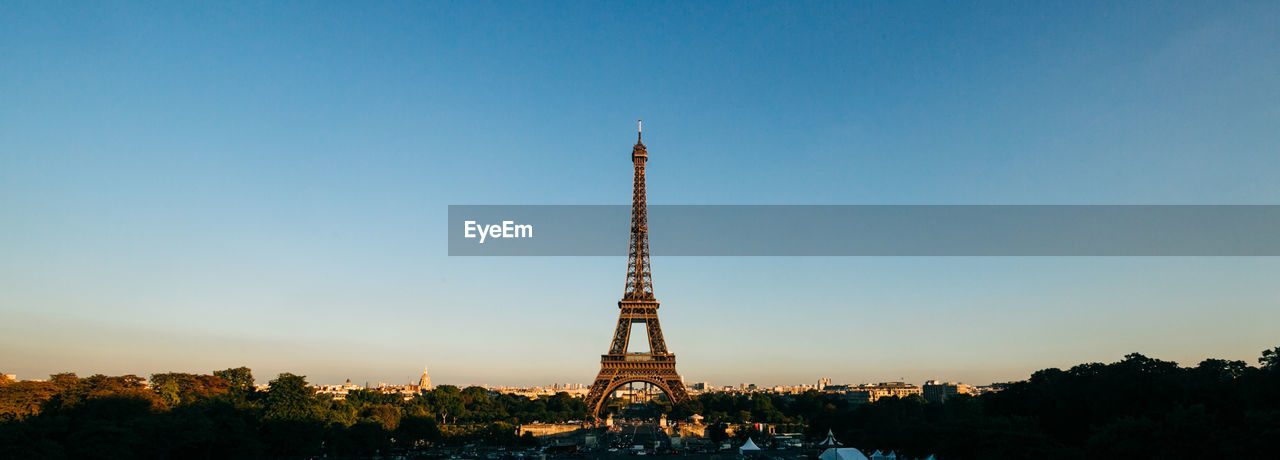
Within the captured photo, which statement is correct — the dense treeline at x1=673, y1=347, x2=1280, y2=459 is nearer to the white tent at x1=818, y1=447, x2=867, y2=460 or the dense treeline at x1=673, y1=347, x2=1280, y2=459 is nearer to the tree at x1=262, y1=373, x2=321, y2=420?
the white tent at x1=818, y1=447, x2=867, y2=460

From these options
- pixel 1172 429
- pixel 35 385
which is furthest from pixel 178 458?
pixel 1172 429

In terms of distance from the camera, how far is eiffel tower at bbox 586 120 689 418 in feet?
294

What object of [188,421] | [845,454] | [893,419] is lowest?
[845,454]

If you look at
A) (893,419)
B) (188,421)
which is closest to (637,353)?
(893,419)

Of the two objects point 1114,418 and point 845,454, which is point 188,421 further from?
point 1114,418

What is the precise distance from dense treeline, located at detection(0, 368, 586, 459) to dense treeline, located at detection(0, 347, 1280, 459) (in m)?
0.09

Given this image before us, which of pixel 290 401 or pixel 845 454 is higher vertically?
pixel 290 401

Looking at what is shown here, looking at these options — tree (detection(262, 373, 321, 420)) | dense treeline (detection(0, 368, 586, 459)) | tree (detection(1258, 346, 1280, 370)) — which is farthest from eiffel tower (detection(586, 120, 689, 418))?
tree (detection(1258, 346, 1280, 370))

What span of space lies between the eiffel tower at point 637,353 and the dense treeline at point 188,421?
57.4ft

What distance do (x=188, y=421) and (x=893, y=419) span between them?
170 feet

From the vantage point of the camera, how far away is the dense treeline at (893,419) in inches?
1159

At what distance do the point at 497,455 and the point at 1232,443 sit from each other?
54.7m

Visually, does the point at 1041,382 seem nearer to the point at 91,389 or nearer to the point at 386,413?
the point at 386,413

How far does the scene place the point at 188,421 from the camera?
150ft
